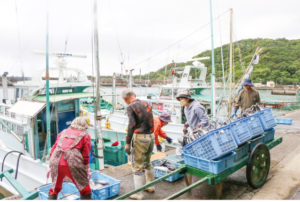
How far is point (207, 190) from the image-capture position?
4.20m

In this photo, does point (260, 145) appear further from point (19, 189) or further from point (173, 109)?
point (173, 109)

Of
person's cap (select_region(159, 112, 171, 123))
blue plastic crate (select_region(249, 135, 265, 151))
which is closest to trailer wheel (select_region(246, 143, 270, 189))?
blue plastic crate (select_region(249, 135, 265, 151))

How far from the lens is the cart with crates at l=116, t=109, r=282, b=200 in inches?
130

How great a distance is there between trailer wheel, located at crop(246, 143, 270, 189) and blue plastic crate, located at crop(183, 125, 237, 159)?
708 mm

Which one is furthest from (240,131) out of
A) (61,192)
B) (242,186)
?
(61,192)

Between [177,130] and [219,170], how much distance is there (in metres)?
8.79

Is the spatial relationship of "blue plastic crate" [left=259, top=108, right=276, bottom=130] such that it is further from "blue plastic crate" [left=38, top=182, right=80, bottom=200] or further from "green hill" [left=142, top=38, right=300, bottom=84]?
"green hill" [left=142, top=38, right=300, bottom=84]

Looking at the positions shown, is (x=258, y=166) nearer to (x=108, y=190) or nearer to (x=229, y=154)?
(x=229, y=154)

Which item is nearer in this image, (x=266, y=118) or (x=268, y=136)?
(x=266, y=118)

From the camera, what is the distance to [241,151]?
390 centimetres

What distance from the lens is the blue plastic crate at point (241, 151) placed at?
3.80m

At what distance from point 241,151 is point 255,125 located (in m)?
0.62

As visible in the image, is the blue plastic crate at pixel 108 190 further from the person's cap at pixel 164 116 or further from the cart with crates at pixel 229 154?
the person's cap at pixel 164 116

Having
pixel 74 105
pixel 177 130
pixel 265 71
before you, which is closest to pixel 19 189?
pixel 74 105
